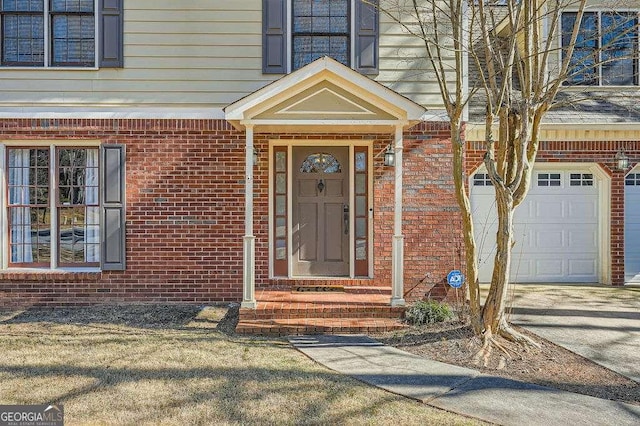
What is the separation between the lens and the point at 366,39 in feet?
24.6

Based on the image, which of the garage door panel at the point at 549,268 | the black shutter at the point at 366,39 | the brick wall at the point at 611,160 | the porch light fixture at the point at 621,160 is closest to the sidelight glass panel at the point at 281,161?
the black shutter at the point at 366,39

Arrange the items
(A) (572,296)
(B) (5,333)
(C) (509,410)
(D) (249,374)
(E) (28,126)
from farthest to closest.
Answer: (A) (572,296)
(E) (28,126)
(B) (5,333)
(D) (249,374)
(C) (509,410)

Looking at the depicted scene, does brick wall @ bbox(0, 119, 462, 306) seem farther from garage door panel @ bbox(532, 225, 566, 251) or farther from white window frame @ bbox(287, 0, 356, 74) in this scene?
garage door panel @ bbox(532, 225, 566, 251)

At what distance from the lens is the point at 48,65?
293 inches

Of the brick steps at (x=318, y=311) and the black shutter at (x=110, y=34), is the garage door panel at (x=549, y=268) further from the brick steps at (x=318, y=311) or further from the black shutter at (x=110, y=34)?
the black shutter at (x=110, y=34)

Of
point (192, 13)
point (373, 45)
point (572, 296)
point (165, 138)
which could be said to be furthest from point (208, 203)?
point (572, 296)

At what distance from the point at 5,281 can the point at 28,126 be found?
7.71 feet

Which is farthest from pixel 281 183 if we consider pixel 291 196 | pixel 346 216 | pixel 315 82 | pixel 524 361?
pixel 524 361

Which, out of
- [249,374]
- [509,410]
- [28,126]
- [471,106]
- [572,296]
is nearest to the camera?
[509,410]

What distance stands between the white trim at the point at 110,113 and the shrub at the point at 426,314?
3.96 meters

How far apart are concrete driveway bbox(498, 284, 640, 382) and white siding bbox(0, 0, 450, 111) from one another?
3620mm

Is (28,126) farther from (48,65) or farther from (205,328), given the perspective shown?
(205,328)

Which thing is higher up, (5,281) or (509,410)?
(5,281)

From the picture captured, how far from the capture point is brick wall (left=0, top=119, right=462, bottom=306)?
751 centimetres
